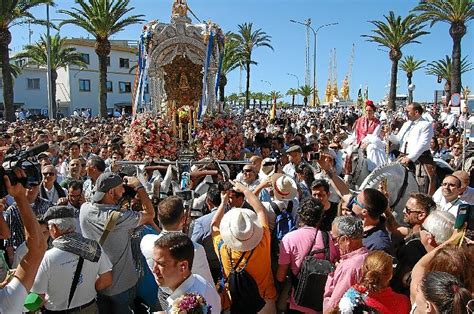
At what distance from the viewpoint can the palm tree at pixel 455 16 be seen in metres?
28.2

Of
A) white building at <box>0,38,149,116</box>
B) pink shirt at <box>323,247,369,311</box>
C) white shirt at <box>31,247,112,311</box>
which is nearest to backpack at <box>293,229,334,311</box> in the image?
pink shirt at <box>323,247,369,311</box>

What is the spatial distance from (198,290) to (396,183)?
4379mm

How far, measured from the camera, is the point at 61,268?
3729 mm

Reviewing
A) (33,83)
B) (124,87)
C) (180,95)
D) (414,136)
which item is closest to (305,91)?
(124,87)

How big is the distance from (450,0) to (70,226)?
29.7 meters

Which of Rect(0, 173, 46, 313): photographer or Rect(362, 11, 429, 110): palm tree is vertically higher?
Rect(362, 11, 429, 110): palm tree

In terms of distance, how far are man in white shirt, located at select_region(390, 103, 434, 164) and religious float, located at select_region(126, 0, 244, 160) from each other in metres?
5.16

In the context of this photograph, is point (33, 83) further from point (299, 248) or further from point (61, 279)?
point (299, 248)

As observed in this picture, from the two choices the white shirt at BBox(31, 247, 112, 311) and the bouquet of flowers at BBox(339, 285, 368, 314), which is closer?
the bouquet of flowers at BBox(339, 285, 368, 314)

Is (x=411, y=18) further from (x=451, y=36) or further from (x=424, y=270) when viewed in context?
(x=424, y=270)

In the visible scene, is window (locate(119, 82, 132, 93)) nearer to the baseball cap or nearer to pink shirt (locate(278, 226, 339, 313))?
the baseball cap

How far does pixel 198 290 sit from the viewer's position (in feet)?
10.1

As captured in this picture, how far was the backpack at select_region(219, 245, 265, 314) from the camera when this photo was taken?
4.18 meters

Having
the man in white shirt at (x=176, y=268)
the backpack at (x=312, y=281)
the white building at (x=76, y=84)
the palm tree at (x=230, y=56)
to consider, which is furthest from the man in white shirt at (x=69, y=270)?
the white building at (x=76, y=84)
